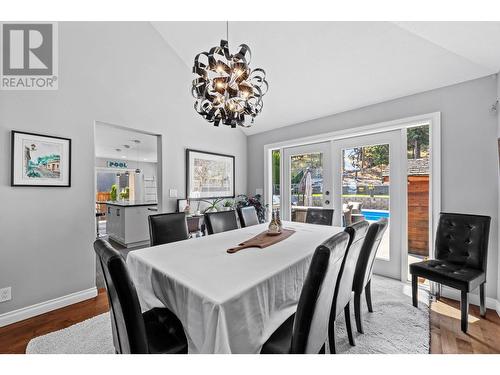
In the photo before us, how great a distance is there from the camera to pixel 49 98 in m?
2.31

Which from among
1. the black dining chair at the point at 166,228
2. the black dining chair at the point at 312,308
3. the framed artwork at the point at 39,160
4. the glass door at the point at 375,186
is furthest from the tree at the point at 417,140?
the framed artwork at the point at 39,160

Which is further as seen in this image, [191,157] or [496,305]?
[191,157]

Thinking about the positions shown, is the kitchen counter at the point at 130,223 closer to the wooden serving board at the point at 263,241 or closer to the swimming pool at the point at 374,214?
the wooden serving board at the point at 263,241

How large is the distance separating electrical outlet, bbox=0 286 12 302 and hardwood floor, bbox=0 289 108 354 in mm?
236

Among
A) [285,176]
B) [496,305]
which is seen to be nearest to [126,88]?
[285,176]

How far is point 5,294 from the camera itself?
207 cm

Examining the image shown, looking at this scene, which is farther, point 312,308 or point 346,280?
point 346,280

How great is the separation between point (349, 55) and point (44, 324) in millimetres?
4088

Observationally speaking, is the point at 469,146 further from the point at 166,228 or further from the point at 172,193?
the point at 172,193

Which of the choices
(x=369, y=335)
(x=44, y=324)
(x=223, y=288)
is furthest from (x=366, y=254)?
(x=44, y=324)

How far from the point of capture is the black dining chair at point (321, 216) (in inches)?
124

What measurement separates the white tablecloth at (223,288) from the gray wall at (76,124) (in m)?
1.34
